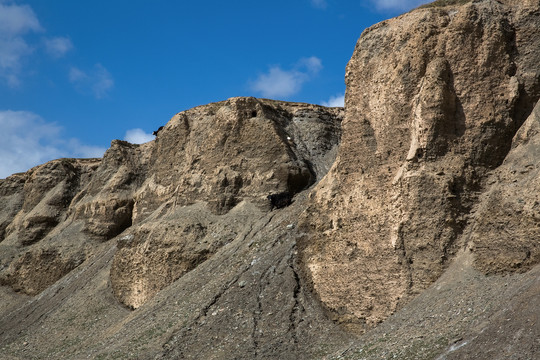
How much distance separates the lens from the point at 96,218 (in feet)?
146

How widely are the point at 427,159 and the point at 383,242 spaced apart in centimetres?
284

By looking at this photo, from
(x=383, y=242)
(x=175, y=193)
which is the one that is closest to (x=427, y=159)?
(x=383, y=242)

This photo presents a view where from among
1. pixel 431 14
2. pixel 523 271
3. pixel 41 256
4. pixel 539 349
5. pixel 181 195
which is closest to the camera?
pixel 539 349

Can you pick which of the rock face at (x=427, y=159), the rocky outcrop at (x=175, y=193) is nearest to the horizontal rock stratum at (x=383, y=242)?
the rock face at (x=427, y=159)

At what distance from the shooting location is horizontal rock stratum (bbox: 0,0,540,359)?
57.7 ft

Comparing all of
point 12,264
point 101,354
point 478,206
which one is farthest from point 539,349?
point 12,264

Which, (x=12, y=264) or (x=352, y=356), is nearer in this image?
(x=352, y=356)

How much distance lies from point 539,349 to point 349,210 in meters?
10.2

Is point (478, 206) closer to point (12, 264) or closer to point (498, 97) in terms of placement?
point (498, 97)

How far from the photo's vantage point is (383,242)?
839 inches

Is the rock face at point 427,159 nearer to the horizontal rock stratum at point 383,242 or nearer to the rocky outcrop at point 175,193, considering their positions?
the horizontal rock stratum at point 383,242

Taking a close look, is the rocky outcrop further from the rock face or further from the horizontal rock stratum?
the rock face

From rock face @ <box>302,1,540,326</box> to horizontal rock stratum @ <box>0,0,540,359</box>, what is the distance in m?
0.04

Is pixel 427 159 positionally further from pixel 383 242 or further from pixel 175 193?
pixel 175 193
